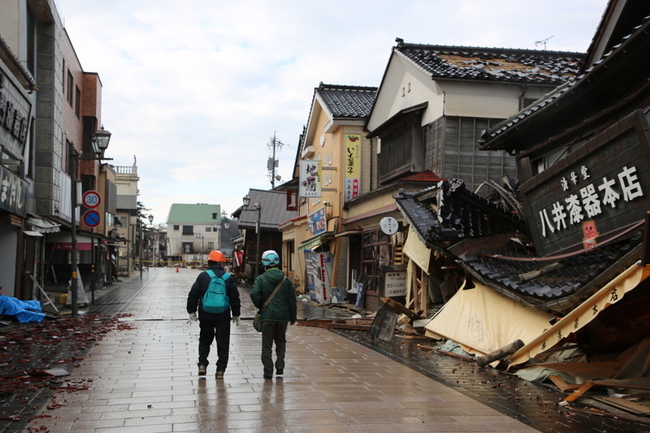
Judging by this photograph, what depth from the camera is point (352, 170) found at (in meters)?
25.5

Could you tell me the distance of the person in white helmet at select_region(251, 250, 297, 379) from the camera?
29.3 feet

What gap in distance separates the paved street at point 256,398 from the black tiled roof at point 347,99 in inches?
625

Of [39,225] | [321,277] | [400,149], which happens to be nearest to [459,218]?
[400,149]

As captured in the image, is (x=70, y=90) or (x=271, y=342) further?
(x=70, y=90)

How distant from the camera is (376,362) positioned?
10805mm

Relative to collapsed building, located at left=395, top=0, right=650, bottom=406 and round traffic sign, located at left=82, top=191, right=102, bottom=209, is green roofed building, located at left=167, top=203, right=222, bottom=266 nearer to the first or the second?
round traffic sign, located at left=82, top=191, right=102, bottom=209

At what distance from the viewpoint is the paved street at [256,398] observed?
636 cm

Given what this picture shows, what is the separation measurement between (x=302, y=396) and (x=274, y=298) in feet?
5.73

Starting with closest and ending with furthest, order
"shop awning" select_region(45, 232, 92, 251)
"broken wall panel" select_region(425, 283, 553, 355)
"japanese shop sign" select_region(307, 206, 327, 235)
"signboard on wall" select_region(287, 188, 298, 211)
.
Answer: "broken wall panel" select_region(425, 283, 553, 355) → "japanese shop sign" select_region(307, 206, 327, 235) → "shop awning" select_region(45, 232, 92, 251) → "signboard on wall" select_region(287, 188, 298, 211)

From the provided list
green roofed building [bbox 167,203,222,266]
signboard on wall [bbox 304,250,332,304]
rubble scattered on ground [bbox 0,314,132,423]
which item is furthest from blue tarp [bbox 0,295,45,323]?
green roofed building [bbox 167,203,222,266]

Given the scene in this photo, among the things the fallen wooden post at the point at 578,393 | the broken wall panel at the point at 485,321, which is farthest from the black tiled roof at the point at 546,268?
the fallen wooden post at the point at 578,393

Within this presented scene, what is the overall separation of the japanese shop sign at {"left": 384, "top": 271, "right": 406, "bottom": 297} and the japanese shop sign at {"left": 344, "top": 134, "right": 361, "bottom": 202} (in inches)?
332

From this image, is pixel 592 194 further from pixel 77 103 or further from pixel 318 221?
pixel 77 103

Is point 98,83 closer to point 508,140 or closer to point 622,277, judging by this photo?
point 508,140
